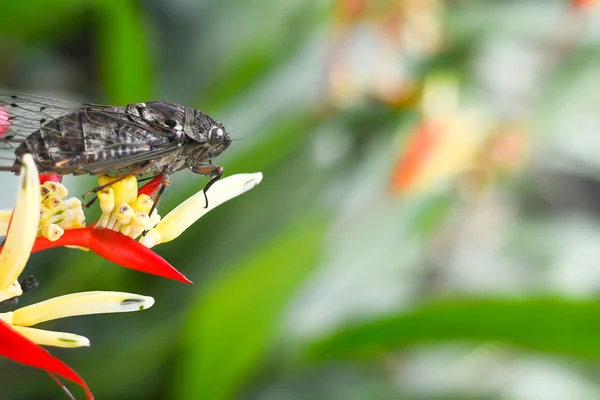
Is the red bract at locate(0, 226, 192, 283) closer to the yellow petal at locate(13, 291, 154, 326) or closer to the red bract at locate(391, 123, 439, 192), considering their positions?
the yellow petal at locate(13, 291, 154, 326)

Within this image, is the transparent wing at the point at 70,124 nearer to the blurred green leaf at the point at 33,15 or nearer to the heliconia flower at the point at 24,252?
the heliconia flower at the point at 24,252

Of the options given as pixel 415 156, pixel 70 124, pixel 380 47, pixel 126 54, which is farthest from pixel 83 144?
pixel 380 47

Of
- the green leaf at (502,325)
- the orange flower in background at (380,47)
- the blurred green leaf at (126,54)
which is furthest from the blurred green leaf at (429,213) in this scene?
the blurred green leaf at (126,54)

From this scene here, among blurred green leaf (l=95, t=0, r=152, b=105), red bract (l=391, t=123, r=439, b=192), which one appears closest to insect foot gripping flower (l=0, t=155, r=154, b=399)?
blurred green leaf (l=95, t=0, r=152, b=105)

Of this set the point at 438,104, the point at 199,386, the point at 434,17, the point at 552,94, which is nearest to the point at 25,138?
the point at 199,386

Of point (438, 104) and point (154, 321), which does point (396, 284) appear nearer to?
point (438, 104)
